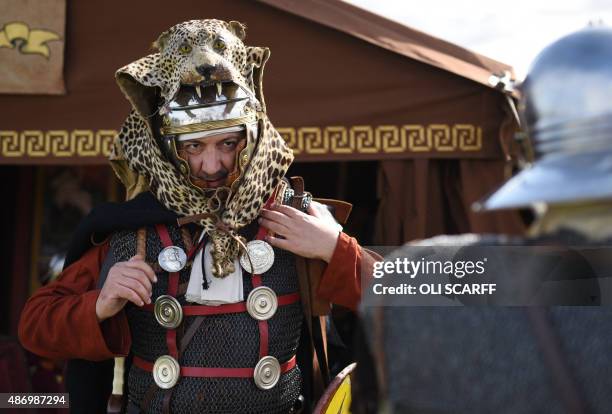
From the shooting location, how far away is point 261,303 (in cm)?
252

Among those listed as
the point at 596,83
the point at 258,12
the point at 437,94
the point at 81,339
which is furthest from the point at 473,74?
the point at 596,83

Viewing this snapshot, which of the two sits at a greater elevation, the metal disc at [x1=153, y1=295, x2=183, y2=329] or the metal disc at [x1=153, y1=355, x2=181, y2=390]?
the metal disc at [x1=153, y1=295, x2=183, y2=329]

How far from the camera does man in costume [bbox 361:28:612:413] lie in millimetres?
1292

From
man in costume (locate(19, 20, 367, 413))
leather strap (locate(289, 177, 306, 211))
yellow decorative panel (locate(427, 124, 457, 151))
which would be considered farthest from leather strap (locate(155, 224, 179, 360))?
yellow decorative panel (locate(427, 124, 457, 151))

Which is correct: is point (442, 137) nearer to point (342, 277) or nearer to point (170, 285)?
point (342, 277)

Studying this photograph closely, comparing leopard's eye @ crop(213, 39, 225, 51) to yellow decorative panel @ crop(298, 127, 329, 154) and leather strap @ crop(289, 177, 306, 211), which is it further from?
yellow decorative panel @ crop(298, 127, 329, 154)

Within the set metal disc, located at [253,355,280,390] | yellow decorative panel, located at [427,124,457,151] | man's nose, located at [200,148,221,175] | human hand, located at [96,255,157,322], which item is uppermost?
yellow decorative panel, located at [427,124,457,151]

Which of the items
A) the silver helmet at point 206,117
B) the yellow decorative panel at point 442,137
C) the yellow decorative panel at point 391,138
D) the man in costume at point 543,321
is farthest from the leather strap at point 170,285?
the yellow decorative panel at point 442,137

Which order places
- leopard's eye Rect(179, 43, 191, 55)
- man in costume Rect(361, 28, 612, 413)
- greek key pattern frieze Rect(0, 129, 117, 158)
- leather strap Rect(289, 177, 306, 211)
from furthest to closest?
greek key pattern frieze Rect(0, 129, 117, 158) → leather strap Rect(289, 177, 306, 211) → leopard's eye Rect(179, 43, 191, 55) → man in costume Rect(361, 28, 612, 413)

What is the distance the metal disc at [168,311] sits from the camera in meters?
2.48

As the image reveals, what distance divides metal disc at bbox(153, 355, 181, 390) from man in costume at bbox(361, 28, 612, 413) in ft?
3.74

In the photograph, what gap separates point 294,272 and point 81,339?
70 centimetres

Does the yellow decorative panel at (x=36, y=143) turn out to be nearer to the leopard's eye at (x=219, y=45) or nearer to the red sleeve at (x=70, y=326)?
the red sleeve at (x=70, y=326)

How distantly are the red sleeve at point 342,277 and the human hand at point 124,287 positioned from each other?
1.78 feet
